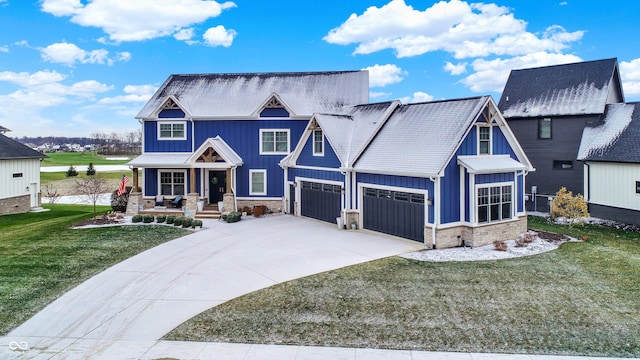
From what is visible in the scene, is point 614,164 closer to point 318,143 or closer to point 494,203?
point 494,203

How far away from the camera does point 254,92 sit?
1125 inches

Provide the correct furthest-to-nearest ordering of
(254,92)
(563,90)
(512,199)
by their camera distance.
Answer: (254,92) < (563,90) < (512,199)

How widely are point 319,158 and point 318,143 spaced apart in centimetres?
80

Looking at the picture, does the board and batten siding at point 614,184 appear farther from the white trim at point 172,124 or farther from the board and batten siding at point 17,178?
the board and batten siding at point 17,178

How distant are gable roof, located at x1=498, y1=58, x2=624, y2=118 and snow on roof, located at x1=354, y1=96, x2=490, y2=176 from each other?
39.1 ft

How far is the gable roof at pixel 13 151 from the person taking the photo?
100.0 feet

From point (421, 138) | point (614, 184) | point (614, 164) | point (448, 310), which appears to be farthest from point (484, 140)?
point (614, 184)

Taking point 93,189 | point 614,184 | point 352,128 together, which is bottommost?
point 93,189

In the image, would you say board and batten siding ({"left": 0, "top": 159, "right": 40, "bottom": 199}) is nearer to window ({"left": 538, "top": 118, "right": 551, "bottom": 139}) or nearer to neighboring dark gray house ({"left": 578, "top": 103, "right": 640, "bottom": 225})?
window ({"left": 538, "top": 118, "right": 551, "bottom": 139})

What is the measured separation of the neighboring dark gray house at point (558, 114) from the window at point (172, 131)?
21470 mm

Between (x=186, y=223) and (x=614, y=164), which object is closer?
(x=186, y=223)

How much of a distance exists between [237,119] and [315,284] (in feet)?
53.0

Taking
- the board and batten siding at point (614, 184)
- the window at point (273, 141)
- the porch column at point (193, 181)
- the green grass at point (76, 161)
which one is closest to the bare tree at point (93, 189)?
the porch column at point (193, 181)

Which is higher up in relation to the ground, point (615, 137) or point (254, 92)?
point (254, 92)
